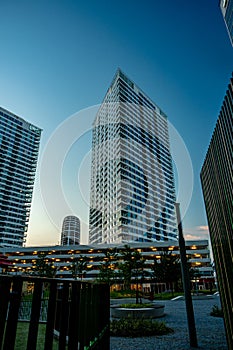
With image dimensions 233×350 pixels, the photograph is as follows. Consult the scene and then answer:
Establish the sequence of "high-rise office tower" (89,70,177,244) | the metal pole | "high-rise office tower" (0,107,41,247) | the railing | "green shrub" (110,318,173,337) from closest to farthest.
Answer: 1. the railing
2. the metal pole
3. "green shrub" (110,318,173,337)
4. "high-rise office tower" (89,70,177,244)
5. "high-rise office tower" (0,107,41,247)

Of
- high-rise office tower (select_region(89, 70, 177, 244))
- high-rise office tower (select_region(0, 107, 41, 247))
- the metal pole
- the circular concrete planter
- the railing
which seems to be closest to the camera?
the railing

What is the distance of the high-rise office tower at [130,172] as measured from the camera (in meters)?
101

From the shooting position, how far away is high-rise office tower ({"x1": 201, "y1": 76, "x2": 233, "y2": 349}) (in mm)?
4219

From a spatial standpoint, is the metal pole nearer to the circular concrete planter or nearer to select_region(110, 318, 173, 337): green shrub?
select_region(110, 318, 173, 337): green shrub

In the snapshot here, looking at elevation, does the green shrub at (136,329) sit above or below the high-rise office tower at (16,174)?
below

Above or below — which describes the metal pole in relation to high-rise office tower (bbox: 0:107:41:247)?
A: below

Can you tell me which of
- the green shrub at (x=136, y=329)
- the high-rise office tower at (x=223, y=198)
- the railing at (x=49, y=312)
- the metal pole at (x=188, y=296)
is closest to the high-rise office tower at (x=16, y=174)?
the green shrub at (x=136, y=329)

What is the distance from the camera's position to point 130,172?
107875 millimetres

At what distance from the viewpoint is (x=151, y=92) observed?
152 meters

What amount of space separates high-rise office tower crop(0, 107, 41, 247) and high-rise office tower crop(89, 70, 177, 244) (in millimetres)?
A: 40885

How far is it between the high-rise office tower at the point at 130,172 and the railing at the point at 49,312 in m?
89.5

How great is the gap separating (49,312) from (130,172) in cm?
10619

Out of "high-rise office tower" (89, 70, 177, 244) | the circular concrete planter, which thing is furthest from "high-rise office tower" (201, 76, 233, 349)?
"high-rise office tower" (89, 70, 177, 244)

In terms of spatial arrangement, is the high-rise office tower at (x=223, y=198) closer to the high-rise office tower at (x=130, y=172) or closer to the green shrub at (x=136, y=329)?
the green shrub at (x=136, y=329)
